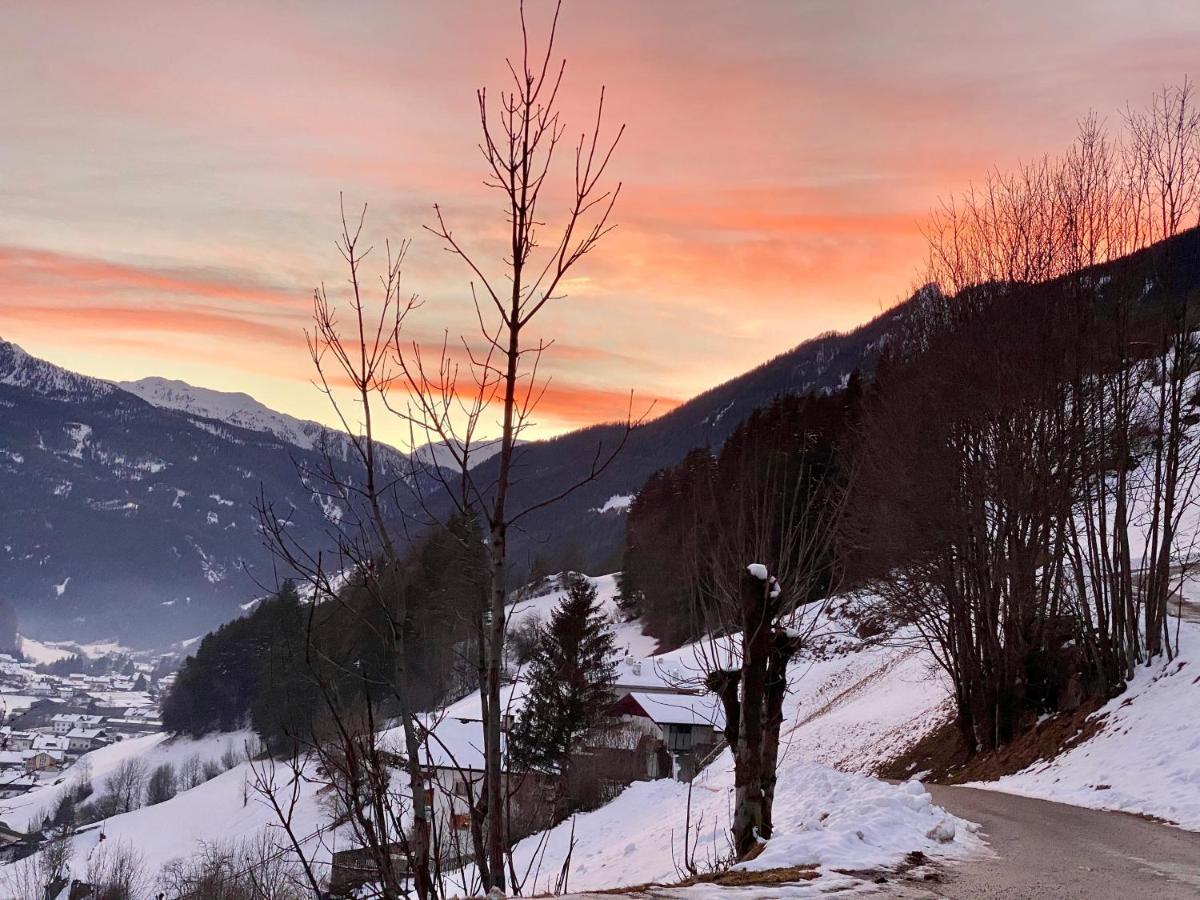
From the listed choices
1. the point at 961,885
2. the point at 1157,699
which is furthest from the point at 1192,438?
the point at 961,885

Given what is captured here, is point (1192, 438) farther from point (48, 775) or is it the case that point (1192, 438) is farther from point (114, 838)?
point (48, 775)

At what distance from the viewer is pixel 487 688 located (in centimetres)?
400

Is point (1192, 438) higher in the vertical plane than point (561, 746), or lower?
higher

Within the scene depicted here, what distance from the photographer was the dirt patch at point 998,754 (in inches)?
566

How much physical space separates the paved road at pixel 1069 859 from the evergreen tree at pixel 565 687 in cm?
1972

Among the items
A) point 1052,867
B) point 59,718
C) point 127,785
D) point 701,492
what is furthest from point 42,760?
point 1052,867

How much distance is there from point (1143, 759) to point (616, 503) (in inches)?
6053

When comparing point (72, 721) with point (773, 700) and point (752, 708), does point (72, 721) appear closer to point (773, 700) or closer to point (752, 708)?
point (773, 700)

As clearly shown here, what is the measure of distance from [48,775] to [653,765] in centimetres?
7506

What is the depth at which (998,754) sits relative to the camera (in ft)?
52.4

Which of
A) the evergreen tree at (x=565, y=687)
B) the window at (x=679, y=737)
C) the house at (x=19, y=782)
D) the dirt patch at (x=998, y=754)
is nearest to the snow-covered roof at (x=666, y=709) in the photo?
the window at (x=679, y=737)

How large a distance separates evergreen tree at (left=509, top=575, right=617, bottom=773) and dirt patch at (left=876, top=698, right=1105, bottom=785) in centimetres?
1191

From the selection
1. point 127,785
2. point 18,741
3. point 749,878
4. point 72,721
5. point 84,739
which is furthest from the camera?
point 72,721

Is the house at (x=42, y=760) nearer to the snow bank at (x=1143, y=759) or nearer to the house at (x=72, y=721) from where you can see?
the house at (x=72, y=721)
